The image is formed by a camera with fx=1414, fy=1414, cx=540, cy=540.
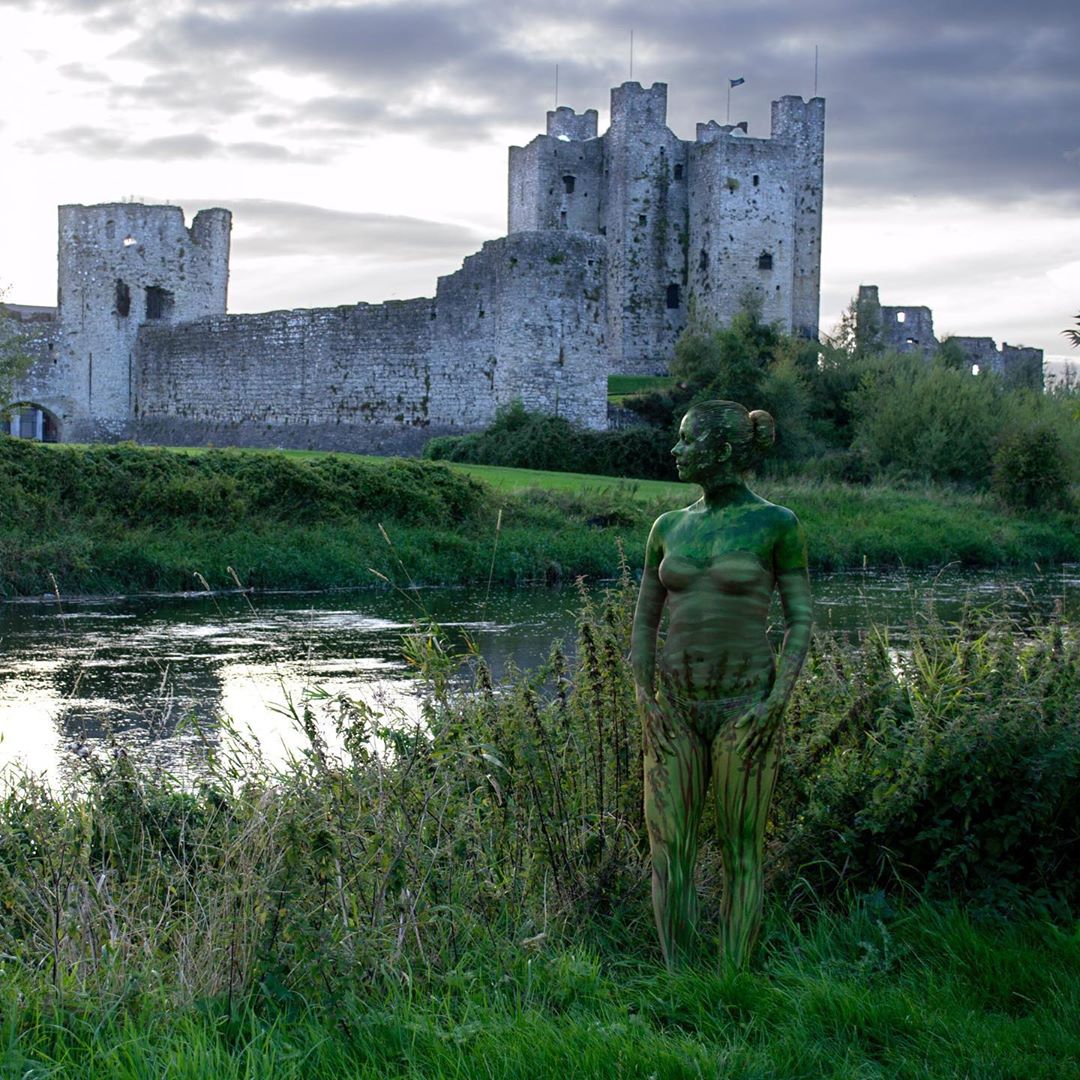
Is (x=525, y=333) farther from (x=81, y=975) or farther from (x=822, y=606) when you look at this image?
(x=81, y=975)

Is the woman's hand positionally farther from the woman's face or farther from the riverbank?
the riverbank

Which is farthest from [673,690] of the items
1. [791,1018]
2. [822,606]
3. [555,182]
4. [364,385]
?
[555,182]

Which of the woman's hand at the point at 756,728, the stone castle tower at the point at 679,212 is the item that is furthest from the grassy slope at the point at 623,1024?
the stone castle tower at the point at 679,212

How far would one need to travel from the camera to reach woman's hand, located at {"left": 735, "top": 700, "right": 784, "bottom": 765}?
363 cm

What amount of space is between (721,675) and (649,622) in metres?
0.34

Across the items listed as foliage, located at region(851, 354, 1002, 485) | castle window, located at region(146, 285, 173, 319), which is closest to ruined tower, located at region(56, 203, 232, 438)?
castle window, located at region(146, 285, 173, 319)

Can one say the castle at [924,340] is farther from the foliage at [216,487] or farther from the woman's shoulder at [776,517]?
the woman's shoulder at [776,517]

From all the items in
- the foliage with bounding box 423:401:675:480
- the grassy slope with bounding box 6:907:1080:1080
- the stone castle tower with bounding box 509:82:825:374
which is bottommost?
the grassy slope with bounding box 6:907:1080:1080

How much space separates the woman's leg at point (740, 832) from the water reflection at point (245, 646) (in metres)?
1.73

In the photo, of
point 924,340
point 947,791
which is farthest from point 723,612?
point 924,340

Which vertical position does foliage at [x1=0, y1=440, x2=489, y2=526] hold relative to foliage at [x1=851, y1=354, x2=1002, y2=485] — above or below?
below

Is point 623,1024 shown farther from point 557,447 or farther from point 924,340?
point 924,340

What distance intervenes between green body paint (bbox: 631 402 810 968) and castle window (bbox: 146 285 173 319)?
35.4m

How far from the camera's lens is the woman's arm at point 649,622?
3855 millimetres
